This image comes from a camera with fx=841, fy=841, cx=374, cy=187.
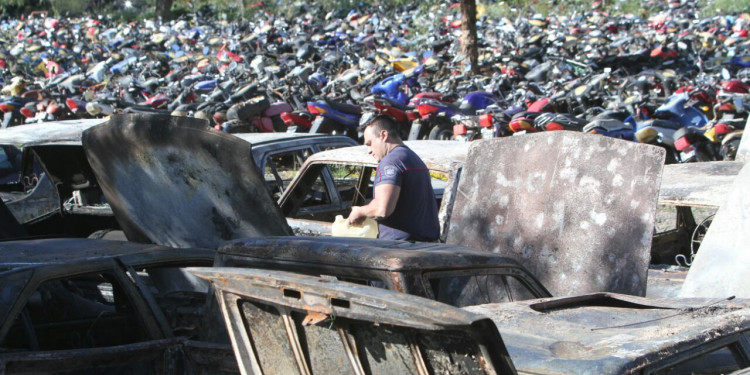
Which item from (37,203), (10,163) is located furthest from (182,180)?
(10,163)

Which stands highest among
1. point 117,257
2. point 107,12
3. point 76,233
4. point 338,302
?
point 338,302

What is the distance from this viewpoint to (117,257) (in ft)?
13.2

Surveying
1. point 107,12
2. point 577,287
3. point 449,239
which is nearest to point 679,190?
point 577,287

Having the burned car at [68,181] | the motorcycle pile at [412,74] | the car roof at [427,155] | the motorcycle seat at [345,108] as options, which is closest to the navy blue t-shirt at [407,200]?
the car roof at [427,155]

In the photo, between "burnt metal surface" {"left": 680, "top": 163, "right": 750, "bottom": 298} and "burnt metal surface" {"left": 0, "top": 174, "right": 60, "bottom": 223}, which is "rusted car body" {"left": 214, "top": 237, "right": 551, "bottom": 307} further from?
"burnt metal surface" {"left": 0, "top": 174, "right": 60, "bottom": 223}

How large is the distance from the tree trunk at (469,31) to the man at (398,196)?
36.4 ft

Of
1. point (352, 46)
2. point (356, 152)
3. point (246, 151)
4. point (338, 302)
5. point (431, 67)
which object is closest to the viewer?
point (338, 302)

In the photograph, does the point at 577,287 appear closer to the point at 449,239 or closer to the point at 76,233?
the point at 449,239

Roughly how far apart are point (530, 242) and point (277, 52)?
62.7 feet

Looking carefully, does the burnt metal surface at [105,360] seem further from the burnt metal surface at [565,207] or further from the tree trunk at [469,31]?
the tree trunk at [469,31]

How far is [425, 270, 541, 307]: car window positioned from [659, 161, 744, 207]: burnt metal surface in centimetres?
178

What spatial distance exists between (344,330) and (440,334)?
0.35m

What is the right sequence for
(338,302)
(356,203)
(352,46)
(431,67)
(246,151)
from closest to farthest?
(338,302), (246,151), (356,203), (431,67), (352,46)

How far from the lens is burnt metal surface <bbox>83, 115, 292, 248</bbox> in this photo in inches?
194
